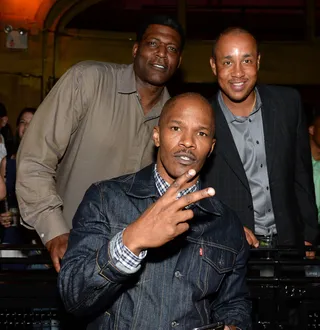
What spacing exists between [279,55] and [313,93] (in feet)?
2.53

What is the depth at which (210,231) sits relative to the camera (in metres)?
2.48

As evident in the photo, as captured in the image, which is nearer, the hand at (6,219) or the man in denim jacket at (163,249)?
the man in denim jacket at (163,249)

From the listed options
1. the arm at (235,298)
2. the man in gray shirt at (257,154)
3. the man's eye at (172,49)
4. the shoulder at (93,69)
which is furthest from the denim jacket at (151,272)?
the man's eye at (172,49)

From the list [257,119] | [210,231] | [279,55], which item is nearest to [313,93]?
[279,55]

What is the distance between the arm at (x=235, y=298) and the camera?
2450mm

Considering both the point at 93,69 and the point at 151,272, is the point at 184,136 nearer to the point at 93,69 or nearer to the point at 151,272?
the point at 151,272

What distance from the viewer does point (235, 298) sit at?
8.20 ft

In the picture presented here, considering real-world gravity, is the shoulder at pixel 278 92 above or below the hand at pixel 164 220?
above

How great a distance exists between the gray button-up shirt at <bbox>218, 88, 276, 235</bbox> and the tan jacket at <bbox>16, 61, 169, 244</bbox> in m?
0.47

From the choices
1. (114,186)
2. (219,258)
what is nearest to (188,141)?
(114,186)

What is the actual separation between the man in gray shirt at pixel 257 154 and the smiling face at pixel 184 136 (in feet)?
2.31

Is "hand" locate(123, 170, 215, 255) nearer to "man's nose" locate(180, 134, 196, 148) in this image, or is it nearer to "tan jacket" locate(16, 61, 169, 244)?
"man's nose" locate(180, 134, 196, 148)

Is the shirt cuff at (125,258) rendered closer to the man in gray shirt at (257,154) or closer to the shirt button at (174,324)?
the shirt button at (174,324)

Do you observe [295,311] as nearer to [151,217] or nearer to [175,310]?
[175,310]
